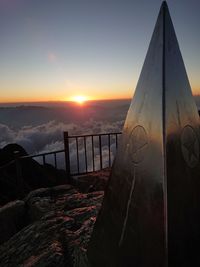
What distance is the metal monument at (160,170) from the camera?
1435mm

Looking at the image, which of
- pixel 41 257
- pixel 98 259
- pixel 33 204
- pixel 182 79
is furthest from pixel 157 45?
pixel 33 204

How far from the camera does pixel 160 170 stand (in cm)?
143

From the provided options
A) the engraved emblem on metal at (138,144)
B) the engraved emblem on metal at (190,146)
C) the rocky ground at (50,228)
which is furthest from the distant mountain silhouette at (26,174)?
the engraved emblem on metal at (190,146)

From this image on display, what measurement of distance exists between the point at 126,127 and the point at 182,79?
52cm

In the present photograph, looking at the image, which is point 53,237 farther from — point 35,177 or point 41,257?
point 35,177

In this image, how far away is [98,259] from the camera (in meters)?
1.96

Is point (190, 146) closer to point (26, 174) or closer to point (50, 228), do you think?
point (50, 228)

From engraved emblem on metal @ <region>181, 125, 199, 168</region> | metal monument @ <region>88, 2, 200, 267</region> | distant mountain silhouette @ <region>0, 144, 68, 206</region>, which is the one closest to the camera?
metal monument @ <region>88, 2, 200, 267</region>

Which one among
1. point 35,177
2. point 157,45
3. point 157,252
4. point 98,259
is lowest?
point 35,177

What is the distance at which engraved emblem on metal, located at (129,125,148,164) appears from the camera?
5.17 feet

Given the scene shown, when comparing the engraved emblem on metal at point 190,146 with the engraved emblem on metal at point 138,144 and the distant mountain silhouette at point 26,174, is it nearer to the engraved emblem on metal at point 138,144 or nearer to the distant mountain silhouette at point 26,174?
the engraved emblem on metal at point 138,144

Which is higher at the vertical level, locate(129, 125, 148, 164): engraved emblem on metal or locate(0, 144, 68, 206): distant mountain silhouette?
locate(129, 125, 148, 164): engraved emblem on metal

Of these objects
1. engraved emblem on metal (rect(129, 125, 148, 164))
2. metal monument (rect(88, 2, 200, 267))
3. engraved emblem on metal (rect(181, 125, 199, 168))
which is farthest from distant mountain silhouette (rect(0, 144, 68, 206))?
engraved emblem on metal (rect(181, 125, 199, 168))

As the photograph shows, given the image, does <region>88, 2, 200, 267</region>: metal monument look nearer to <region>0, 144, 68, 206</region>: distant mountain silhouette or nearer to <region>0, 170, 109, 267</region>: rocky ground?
<region>0, 170, 109, 267</region>: rocky ground
